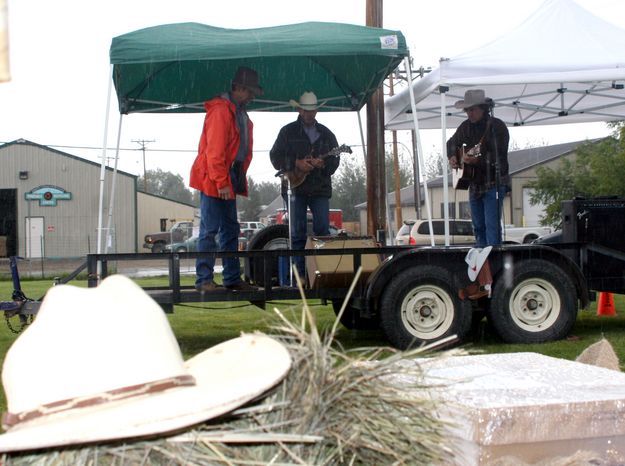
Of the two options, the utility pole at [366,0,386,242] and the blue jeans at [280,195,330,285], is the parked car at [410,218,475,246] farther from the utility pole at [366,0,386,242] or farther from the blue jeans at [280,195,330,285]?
the blue jeans at [280,195,330,285]

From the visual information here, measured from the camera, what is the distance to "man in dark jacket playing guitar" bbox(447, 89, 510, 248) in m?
8.61

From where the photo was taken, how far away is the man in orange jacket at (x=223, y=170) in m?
7.66

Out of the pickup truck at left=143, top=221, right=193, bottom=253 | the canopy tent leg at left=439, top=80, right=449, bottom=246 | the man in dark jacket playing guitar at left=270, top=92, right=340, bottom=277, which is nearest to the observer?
the canopy tent leg at left=439, top=80, right=449, bottom=246

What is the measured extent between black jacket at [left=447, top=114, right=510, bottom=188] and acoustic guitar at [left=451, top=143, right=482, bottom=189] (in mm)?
44

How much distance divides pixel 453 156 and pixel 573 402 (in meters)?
6.34

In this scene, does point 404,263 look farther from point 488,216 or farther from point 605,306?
point 605,306

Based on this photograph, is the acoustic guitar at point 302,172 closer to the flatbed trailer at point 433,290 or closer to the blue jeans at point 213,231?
the blue jeans at point 213,231

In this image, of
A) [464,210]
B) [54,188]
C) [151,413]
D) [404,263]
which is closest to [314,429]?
[151,413]

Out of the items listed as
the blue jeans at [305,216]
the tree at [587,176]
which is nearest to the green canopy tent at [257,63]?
the blue jeans at [305,216]

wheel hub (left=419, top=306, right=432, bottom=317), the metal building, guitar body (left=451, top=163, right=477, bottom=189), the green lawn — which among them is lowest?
the green lawn

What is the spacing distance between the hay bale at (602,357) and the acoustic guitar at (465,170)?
15.8 feet

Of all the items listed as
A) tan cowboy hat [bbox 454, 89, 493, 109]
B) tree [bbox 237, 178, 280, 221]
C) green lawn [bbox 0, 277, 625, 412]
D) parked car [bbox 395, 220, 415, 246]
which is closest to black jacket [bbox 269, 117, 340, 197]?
green lawn [bbox 0, 277, 625, 412]

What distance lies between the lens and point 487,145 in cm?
876

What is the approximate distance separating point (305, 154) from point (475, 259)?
2143 millimetres
